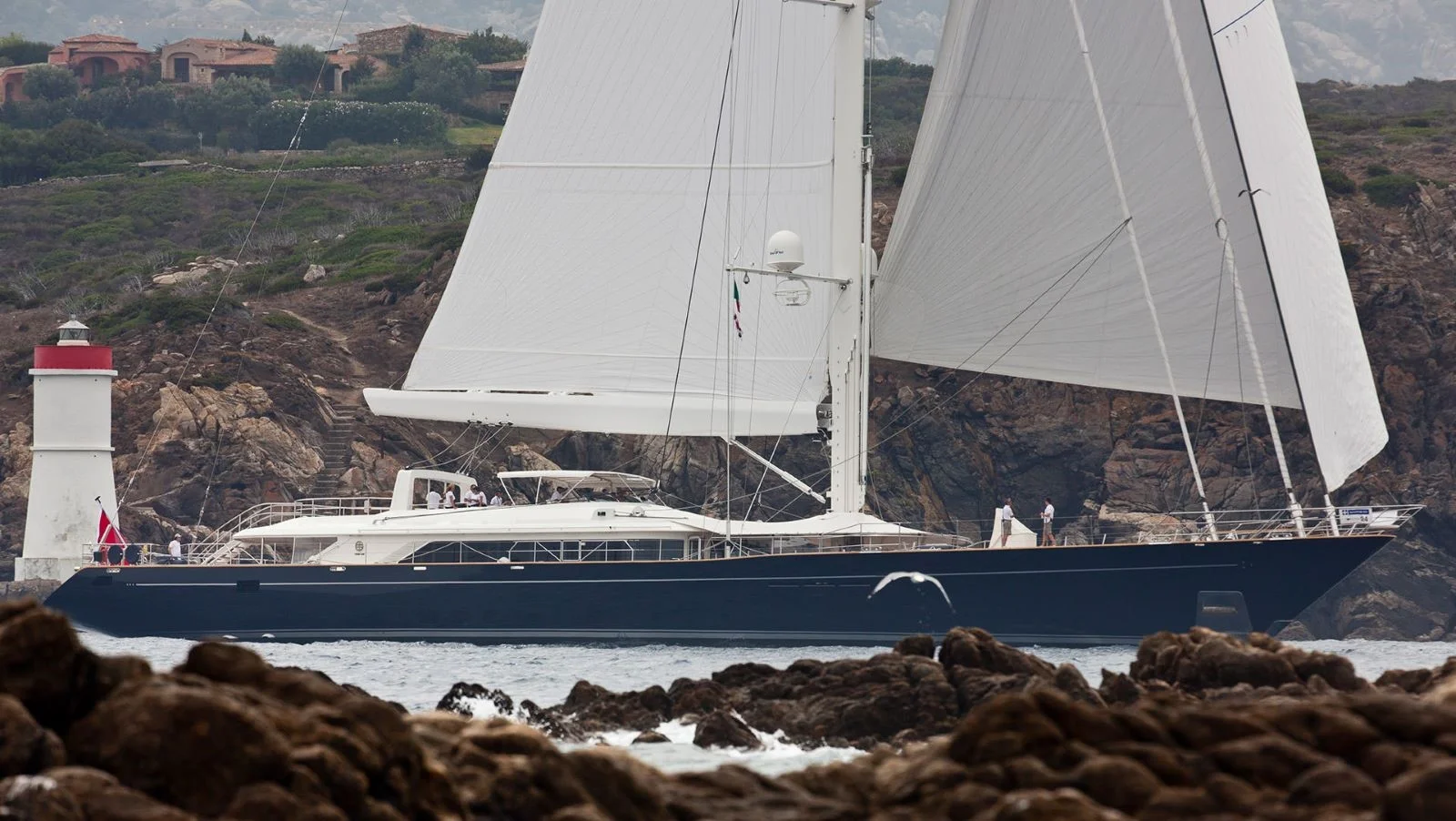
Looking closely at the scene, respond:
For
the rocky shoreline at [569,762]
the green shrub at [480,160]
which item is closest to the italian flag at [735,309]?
the rocky shoreline at [569,762]

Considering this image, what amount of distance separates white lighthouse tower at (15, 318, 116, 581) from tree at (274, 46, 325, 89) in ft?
216

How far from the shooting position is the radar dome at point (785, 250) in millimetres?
26250

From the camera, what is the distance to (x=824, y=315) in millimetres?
27016

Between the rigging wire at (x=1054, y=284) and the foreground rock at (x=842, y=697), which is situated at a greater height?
the rigging wire at (x=1054, y=284)

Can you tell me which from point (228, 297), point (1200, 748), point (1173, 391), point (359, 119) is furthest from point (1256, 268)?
point (359, 119)

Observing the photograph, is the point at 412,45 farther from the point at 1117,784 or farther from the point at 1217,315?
the point at 1117,784

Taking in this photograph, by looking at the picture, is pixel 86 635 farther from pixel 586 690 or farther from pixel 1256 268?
pixel 1256 268

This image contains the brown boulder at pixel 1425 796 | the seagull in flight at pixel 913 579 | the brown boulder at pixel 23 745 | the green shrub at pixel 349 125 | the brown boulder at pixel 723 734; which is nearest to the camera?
the brown boulder at pixel 1425 796

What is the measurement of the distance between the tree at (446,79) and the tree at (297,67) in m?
5.50

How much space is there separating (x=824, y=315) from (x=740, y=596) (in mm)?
4276

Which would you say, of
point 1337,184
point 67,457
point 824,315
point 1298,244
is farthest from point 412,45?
point 1298,244

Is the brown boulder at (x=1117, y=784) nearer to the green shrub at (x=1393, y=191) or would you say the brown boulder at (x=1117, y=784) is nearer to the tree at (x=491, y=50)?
the green shrub at (x=1393, y=191)

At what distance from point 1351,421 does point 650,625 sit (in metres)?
9.88

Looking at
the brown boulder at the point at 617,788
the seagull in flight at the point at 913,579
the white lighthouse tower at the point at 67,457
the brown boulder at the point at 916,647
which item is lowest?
the brown boulder at the point at 617,788
